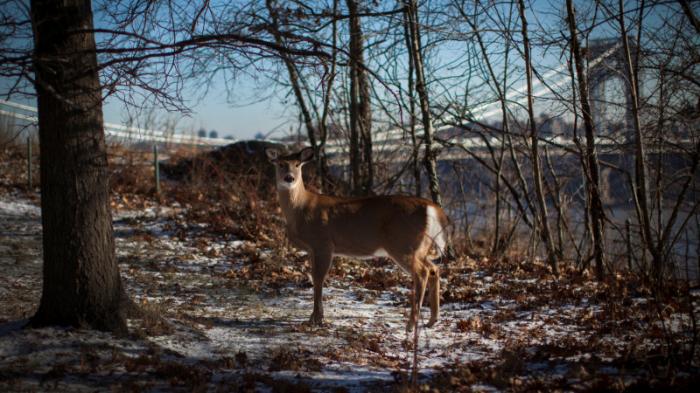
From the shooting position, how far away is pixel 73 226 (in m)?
4.42

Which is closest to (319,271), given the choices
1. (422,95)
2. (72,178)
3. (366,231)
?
(366,231)

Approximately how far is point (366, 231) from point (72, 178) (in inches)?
114

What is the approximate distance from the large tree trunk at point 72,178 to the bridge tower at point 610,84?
18.3ft

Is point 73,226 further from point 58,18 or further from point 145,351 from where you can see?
point 58,18

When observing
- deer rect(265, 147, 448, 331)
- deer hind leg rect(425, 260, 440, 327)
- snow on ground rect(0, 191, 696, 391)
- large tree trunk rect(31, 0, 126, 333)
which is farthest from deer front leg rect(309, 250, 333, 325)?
large tree trunk rect(31, 0, 126, 333)

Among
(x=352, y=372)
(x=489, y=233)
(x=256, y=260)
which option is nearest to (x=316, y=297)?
(x=352, y=372)

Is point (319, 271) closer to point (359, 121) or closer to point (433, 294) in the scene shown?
point (433, 294)

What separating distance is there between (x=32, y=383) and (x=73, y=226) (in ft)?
4.11

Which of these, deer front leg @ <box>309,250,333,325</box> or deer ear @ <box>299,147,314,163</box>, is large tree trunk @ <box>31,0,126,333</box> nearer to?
deer front leg @ <box>309,250,333,325</box>

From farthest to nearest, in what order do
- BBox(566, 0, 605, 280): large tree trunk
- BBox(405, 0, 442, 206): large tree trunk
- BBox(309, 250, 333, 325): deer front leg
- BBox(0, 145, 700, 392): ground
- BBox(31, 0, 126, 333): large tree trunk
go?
BBox(405, 0, 442, 206): large tree trunk
BBox(566, 0, 605, 280): large tree trunk
BBox(309, 250, 333, 325): deer front leg
BBox(31, 0, 126, 333): large tree trunk
BBox(0, 145, 700, 392): ground

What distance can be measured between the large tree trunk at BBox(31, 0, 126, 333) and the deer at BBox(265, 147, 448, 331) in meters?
2.10

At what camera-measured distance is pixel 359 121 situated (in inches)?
415

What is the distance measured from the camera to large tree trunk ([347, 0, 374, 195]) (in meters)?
9.16

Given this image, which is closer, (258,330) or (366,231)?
(258,330)
